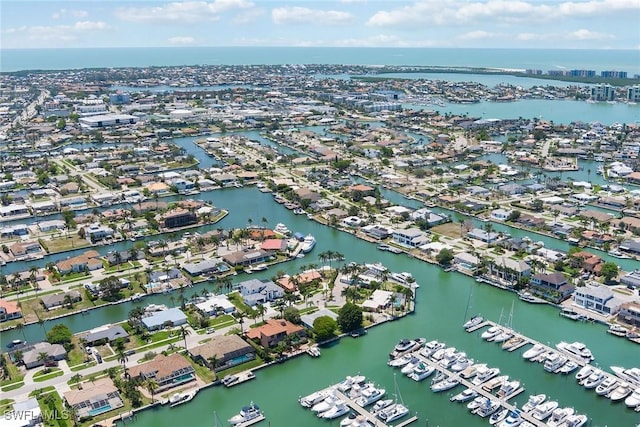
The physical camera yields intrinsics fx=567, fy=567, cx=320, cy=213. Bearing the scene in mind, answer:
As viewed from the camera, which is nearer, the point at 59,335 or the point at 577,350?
the point at 577,350

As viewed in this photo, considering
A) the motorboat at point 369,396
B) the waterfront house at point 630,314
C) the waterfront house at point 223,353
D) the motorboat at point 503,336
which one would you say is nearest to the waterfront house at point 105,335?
the waterfront house at point 223,353

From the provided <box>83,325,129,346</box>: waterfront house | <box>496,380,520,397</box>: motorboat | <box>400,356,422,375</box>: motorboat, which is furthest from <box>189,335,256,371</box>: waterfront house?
<box>496,380,520,397</box>: motorboat

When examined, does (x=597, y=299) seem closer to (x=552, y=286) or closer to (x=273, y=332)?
(x=552, y=286)

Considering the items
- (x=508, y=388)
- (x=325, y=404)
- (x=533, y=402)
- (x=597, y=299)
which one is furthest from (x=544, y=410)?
(x=597, y=299)

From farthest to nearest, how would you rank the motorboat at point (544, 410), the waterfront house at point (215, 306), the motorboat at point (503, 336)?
the waterfront house at point (215, 306) < the motorboat at point (503, 336) < the motorboat at point (544, 410)

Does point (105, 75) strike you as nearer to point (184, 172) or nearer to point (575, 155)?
point (184, 172)

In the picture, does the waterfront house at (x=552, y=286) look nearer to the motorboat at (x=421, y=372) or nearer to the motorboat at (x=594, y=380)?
the motorboat at (x=594, y=380)

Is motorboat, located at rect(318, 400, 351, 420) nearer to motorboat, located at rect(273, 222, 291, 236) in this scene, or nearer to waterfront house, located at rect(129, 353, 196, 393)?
waterfront house, located at rect(129, 353, 196, 393)
